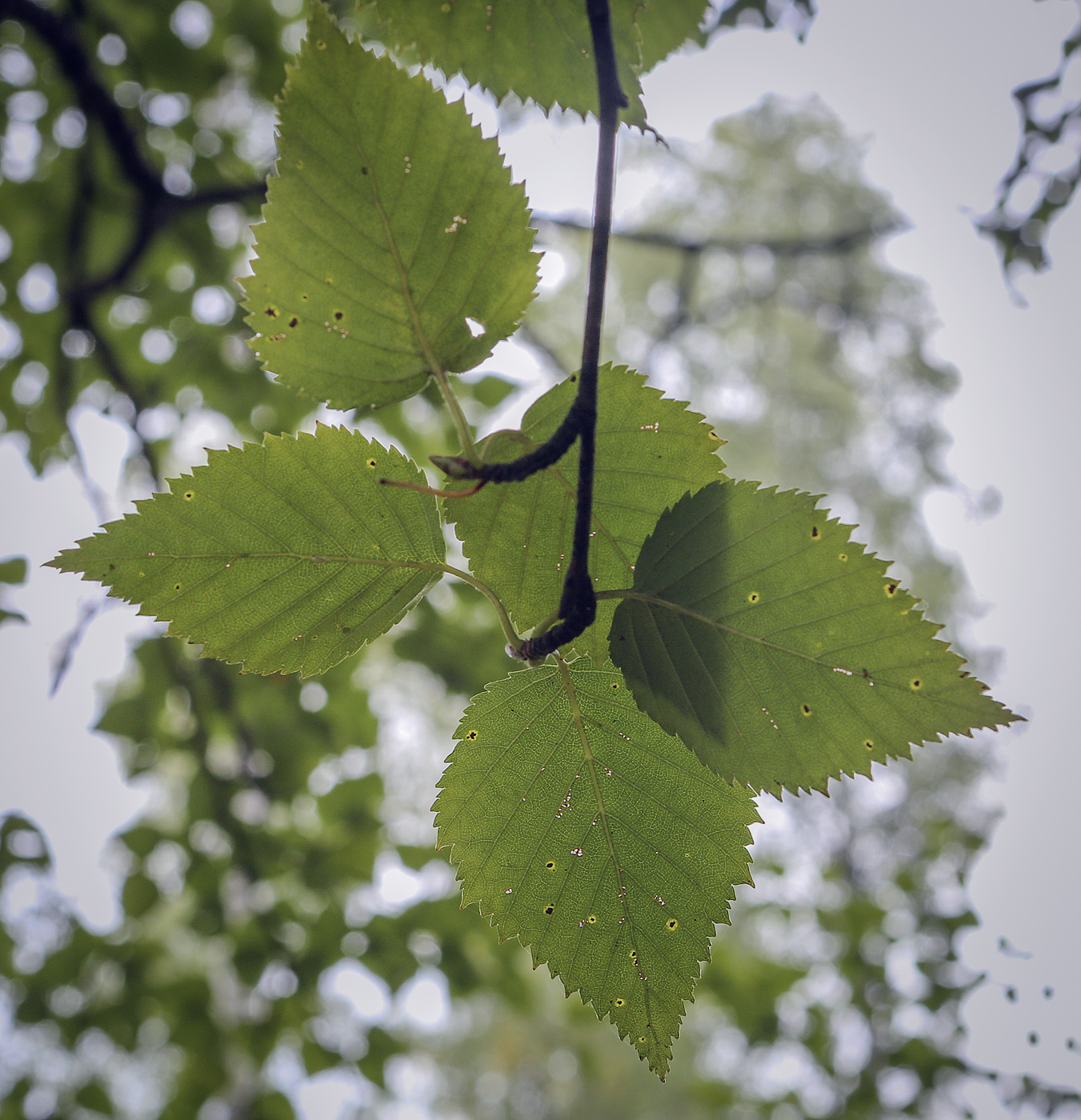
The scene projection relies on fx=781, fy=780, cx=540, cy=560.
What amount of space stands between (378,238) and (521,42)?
140 millimetres

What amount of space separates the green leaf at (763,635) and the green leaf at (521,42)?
0.19 meters

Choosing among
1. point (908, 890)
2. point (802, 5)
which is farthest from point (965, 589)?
point (802, 5)

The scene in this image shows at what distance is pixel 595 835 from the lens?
30 cm

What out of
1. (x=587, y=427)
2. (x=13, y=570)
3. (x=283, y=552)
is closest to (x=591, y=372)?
(x=587, y=427)

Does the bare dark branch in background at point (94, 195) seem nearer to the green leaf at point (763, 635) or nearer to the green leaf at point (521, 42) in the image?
the green leaf at point (521, 42)

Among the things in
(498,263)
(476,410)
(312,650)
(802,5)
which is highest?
(476,410)

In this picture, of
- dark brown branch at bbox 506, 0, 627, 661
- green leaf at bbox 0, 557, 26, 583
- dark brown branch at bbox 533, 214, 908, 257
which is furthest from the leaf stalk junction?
dark brown branch at bbox 533, 214, 908, 257

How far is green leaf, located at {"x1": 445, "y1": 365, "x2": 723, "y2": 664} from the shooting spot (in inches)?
11.1

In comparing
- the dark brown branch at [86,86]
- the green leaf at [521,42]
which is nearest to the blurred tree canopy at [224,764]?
the dark brown branch at [86,86]

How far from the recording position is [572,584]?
0.73 feet

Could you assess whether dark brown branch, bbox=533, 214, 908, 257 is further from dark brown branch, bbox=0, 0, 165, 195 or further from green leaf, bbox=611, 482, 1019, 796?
green leaf, bbox=611, 482, 1019, 796

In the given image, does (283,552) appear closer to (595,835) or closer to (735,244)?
(595,835)

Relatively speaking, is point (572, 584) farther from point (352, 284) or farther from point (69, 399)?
point (69, 399)

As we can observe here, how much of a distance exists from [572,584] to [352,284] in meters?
0.14
